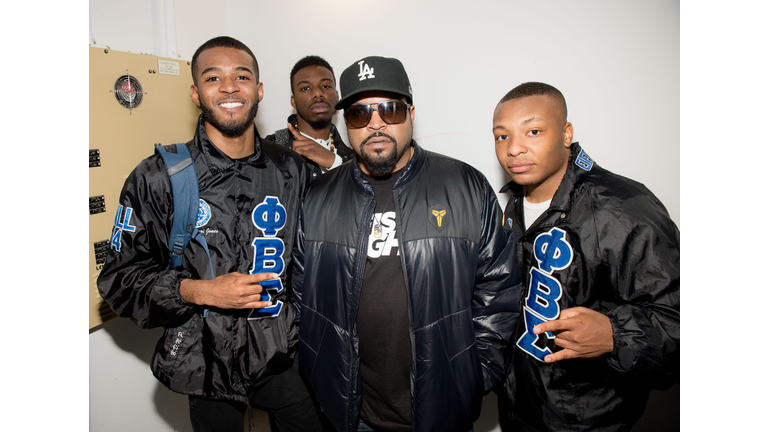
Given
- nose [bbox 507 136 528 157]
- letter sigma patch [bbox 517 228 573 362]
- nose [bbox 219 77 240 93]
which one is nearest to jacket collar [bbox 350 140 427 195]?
nose [bbox 507 136 528 157]

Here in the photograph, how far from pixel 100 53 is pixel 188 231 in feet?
4.42

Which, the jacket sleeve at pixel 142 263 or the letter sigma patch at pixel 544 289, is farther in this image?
the jacket sleeve at pixel 142 263

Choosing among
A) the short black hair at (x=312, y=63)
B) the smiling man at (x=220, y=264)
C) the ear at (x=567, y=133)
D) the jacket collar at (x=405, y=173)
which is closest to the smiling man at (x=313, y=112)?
the short black hair at (x=312, y=63)

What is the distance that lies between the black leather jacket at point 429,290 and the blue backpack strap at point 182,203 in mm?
550

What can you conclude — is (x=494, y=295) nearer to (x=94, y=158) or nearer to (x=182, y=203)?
(x=182, y=203)

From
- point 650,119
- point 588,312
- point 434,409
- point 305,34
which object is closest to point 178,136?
point 305,34

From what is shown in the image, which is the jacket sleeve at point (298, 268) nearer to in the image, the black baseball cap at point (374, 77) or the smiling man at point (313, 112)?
the black baseball cap at point (374, 77)

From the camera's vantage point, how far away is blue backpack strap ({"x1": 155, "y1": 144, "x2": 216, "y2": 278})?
5.47 feet

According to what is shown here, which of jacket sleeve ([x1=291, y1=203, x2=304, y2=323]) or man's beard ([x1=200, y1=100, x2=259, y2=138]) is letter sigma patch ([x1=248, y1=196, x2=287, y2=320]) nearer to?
jacket sleeve ([x1=291, y1=203, x2=304, y2=323])

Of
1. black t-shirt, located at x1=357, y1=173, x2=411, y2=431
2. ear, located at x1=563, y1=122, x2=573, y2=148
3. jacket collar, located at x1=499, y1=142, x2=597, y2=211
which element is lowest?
black t-shirt, located at x1=357, y1=173, x2=411, y2=431

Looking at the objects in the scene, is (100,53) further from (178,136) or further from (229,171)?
(229,171)

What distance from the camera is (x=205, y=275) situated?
5.63 ft

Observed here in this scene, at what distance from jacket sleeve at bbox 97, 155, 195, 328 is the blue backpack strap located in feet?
0.14

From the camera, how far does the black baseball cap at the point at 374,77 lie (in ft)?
5.29
